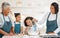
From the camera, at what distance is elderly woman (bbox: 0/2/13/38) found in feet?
4.26

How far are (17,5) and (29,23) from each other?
0.23m

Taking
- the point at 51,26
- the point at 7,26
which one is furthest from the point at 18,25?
the point at 51,26

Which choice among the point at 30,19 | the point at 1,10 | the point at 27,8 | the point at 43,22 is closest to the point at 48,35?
the point at 43,22

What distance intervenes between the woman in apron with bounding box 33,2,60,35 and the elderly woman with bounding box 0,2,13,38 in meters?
0.33

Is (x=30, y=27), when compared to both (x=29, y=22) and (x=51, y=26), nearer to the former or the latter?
(x=29, y=22)

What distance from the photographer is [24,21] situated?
131 centimetres

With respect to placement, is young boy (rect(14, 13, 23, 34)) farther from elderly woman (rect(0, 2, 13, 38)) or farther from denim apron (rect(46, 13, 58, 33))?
denim apron (rect(46, 13, 58, 33))

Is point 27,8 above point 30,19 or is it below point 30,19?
above

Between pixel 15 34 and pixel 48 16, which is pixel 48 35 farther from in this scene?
pixel 15 34

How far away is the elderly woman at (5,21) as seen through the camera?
1300mm

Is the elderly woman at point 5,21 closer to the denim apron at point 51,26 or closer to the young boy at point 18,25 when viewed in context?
the young boy at point 18,25

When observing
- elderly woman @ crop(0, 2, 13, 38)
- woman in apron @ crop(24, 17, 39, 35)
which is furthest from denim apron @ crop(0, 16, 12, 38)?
woman in apron @ crop(24, 17, 39, 35)

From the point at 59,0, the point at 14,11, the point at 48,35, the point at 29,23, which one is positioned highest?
the point at 59,0

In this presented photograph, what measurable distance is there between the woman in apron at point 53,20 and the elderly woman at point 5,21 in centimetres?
33
